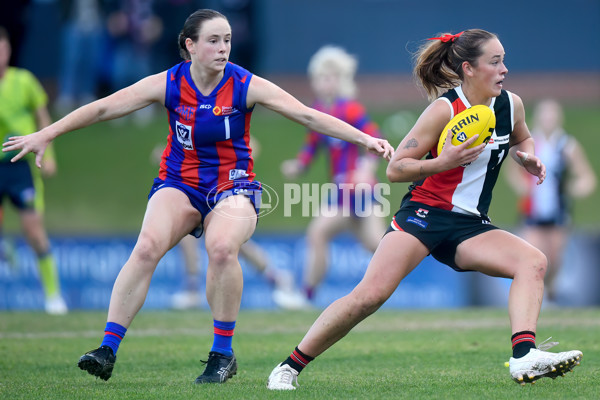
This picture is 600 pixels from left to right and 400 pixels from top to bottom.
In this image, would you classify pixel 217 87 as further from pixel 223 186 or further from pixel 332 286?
pixel 332 286

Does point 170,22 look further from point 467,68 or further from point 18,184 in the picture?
point 467,68

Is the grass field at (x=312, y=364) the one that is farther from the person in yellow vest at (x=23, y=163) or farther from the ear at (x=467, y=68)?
the ear at (x=467, y=68)

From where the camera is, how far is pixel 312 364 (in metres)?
6.65

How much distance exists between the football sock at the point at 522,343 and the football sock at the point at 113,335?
2164mm

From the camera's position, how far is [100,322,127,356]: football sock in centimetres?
558

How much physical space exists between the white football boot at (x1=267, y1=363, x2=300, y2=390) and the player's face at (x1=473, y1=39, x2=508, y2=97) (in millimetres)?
1845

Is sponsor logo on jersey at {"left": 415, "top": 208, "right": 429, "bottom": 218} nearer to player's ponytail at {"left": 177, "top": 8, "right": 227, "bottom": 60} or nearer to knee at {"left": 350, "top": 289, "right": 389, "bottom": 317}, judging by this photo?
knee at {"left": 350, "top": 289, "right": 389, "bottom": 317}

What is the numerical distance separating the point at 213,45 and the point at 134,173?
14.3 meters

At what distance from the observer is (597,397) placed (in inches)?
193

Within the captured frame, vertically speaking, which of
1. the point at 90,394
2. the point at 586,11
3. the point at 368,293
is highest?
the point at 586,11

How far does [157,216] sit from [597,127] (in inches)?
705

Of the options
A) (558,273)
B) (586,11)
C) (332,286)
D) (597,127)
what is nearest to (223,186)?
(332,286)

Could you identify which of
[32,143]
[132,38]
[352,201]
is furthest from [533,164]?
[132,38]

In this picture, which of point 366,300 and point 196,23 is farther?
point 196,23
